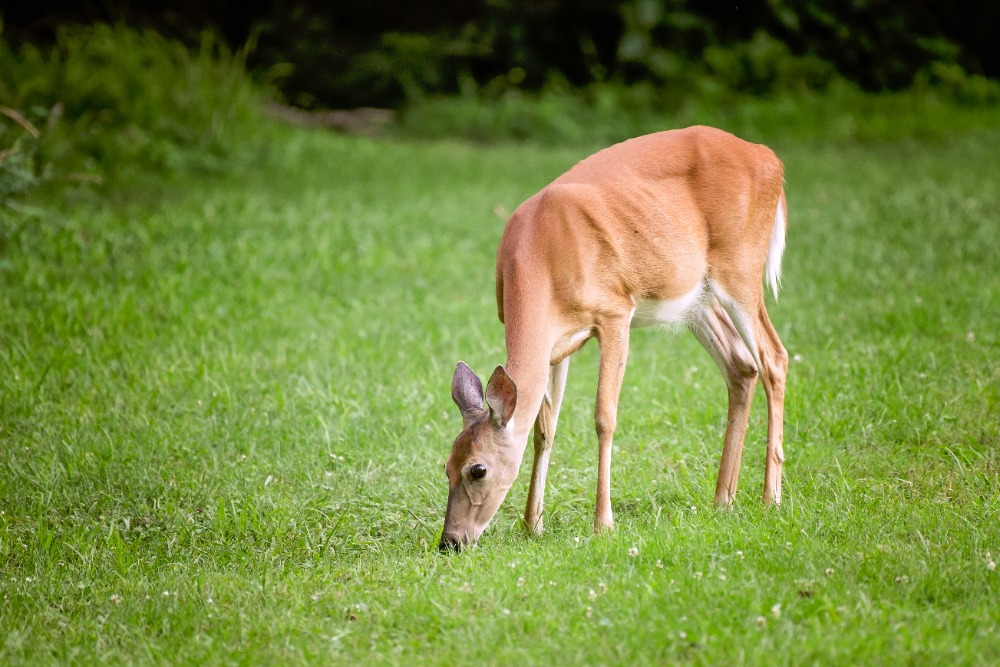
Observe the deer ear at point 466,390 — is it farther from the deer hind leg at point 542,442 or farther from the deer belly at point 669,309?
the deer belly at point 669,309

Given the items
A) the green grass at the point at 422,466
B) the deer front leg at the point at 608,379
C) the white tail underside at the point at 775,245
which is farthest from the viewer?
the white tail underside at the point at 775,245

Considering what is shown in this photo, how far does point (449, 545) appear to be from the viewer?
3834 mm

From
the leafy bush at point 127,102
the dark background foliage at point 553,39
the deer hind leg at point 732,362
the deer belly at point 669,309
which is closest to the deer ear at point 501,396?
the deer belly at point 669,309

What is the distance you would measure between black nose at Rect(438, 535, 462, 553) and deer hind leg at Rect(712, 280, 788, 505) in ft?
4.02

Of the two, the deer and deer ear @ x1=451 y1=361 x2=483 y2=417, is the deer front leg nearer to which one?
the deer

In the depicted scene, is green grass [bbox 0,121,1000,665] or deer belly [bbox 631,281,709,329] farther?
deer belly [bbox 631,281,709,329]

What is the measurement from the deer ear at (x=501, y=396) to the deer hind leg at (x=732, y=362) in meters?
0.99

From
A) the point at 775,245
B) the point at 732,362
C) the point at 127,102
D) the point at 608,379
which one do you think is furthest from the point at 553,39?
the point at 608,379

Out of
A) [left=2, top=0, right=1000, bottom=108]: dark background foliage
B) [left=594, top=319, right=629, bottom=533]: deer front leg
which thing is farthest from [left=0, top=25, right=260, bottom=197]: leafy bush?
[left=594, top=319, right=629, bottom=533]: deer front leg

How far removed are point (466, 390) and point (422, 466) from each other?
89 cm

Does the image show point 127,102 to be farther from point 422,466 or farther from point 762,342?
point 762,342

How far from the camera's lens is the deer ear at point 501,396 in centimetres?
367

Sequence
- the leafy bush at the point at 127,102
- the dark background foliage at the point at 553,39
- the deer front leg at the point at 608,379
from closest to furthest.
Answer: the deer front leg at the point at 608,379 → the leafy bush at the point at 127,102 → the dark background foliage at the point at 553,39

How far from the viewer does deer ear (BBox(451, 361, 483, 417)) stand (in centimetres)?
389
